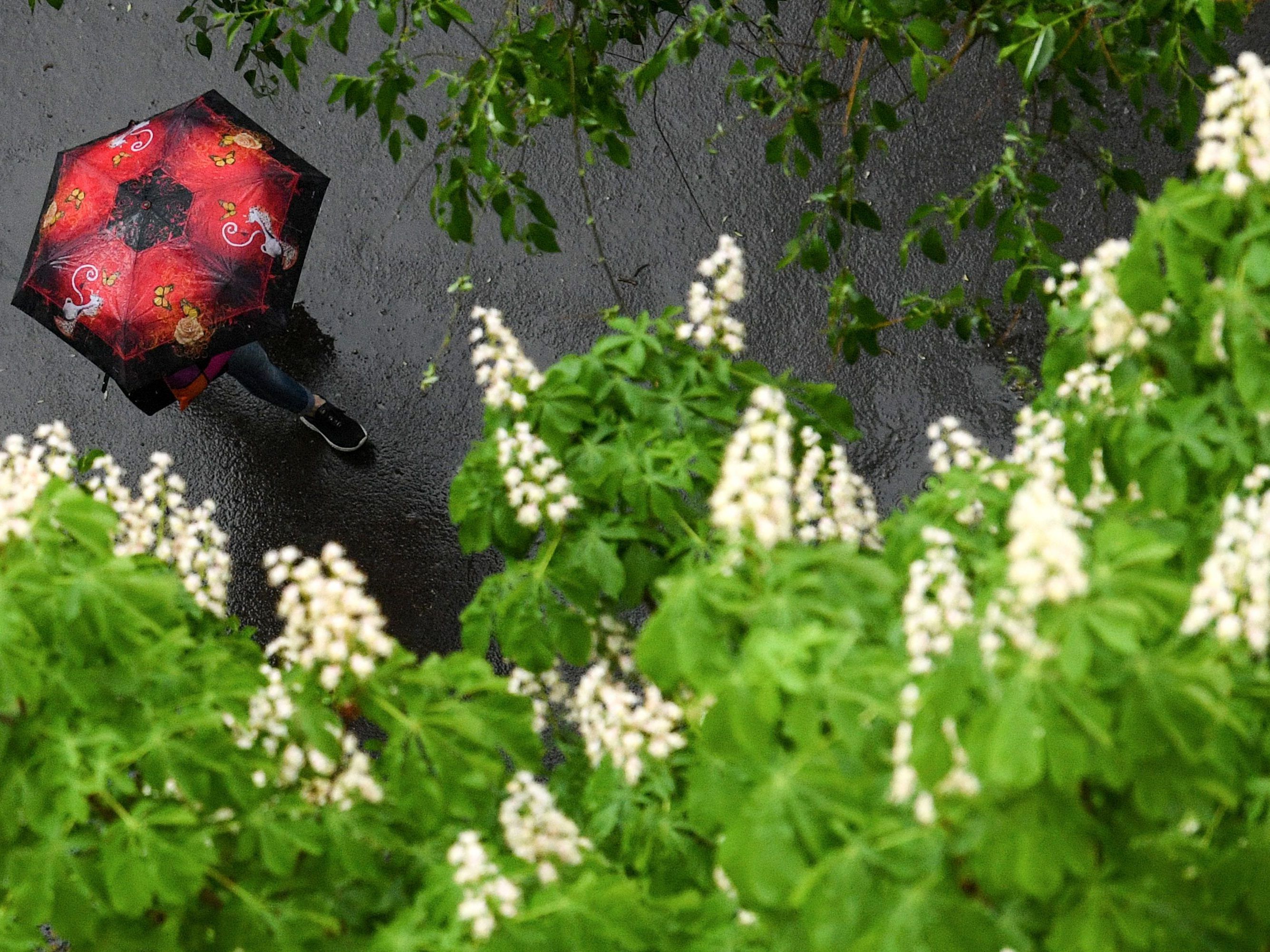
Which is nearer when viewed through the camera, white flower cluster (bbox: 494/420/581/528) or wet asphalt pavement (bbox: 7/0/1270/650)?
white flower cluster (bbox: 494/420/581/528)

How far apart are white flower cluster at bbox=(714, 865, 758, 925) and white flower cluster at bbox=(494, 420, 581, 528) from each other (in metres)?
0.86

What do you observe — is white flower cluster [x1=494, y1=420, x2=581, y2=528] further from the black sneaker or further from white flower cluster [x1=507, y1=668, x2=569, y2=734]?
the black sneaker

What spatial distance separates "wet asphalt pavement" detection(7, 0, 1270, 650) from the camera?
20.8 ft

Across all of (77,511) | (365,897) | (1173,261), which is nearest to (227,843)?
(365,897)

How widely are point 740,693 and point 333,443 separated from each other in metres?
5.01

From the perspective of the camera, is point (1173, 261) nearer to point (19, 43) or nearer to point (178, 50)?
point (178, 50)

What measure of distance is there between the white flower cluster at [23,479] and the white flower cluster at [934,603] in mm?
1601

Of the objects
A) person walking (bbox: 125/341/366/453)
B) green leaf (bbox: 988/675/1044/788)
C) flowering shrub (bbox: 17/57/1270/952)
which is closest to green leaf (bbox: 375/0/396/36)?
flowering shrub (bbox: 17/57/1270/952)

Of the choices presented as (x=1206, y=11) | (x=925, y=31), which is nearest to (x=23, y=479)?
(x=925, y=31)

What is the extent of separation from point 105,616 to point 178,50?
657 centimetres

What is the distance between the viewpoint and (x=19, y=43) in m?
8.05

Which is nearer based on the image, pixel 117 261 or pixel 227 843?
pixel 227 843

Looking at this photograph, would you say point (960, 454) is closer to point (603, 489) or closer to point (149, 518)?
point (603, 489)

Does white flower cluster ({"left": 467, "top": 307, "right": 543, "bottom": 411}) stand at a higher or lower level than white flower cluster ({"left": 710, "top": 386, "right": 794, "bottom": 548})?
lower
